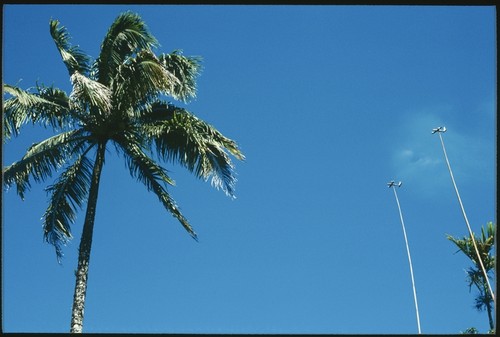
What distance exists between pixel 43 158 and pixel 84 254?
248 cm

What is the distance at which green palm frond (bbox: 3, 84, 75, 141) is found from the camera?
1133cm

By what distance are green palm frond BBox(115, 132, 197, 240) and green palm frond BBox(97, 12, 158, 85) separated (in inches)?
61.2

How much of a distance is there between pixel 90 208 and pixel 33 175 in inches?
65.3

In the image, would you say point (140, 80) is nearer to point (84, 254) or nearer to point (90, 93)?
point (90, 93)

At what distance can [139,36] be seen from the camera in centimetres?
1284

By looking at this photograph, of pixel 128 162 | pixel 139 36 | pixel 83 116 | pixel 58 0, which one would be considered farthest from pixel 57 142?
pixel 58 0

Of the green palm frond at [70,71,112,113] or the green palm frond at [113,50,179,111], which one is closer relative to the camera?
the green palm frond at [70,71,112,113]

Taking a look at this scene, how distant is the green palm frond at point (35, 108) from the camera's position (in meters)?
11.3

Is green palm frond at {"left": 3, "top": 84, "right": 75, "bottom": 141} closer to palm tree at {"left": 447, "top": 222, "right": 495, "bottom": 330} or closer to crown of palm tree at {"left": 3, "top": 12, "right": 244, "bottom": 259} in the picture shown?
crown of palm tree at {"left": 3, "top": 12, "right": 244, "bottom": 259}

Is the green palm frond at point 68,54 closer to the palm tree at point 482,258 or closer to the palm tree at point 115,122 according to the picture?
the palm tree at point 115,122

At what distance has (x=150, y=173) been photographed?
40.7 ft

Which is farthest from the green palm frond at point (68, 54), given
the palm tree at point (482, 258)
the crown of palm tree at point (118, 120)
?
the palm tree at point (482, 258)

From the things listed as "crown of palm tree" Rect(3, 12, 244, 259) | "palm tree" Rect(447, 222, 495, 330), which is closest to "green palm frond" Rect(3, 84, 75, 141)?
"crown of palm tree" Rect(3, 12, 244, 259)

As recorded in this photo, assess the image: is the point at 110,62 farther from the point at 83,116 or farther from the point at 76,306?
the point at 76,306
